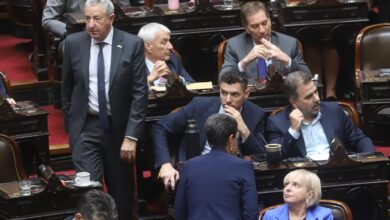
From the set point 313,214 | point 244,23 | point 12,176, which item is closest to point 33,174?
point 12,176

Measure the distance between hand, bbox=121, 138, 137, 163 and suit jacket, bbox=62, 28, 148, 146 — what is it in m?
0.04

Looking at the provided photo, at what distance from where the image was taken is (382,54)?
8.01 metres

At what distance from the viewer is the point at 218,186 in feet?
19.8

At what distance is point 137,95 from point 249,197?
3.23 feet

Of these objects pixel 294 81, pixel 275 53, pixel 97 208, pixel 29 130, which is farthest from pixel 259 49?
pixel 97 208

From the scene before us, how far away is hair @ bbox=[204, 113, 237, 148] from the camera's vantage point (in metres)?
6.14

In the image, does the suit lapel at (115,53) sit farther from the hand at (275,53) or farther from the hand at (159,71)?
the hand at (275,53)

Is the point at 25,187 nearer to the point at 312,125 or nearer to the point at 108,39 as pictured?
the point at 108,39

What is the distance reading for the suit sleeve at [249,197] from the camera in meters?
6.04

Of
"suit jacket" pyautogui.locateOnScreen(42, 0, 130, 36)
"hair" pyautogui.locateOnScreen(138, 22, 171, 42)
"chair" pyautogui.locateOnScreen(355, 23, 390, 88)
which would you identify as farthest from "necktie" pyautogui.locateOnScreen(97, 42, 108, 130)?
"chair" pyautogui.locateOnScreen(355, 23, 390, 88)

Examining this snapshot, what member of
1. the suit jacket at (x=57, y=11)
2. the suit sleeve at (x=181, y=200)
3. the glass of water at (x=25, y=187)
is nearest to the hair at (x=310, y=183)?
the suit sleeve at (x=181, y=200)

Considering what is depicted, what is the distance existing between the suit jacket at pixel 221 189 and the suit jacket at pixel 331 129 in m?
0.76

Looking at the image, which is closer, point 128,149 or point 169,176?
point 169,176

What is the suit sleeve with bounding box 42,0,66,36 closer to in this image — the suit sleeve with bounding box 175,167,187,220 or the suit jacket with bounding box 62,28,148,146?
the suit jacket with bounding box 62,28,148,146
